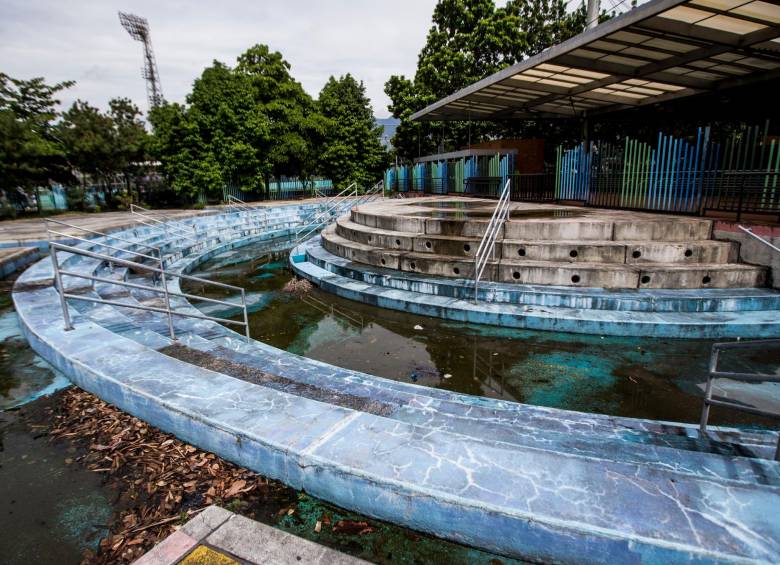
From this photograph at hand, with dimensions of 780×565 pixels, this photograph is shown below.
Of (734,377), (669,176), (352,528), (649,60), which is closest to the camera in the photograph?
(352,528)

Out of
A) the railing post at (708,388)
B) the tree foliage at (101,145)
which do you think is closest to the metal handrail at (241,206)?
the tree foliage at (101,145)

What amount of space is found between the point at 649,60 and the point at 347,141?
2743cm

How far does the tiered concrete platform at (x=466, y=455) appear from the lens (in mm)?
2098

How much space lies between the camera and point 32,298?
21.2ft

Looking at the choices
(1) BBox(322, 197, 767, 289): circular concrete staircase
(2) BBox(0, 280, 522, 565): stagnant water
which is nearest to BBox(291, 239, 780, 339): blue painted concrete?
(1) BBox(322, 197, 767, 289): circular concrete staircase

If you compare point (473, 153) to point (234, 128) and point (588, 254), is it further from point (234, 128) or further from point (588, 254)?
point (234, 128)

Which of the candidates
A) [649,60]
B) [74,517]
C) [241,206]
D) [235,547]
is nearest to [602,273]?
[649,60]

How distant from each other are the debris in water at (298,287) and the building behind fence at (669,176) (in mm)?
5404

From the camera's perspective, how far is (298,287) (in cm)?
966

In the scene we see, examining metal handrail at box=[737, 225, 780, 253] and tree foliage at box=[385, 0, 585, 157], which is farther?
tree foliage at box=[385, 0, 585, 157]

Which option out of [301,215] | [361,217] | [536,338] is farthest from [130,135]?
[536,338]

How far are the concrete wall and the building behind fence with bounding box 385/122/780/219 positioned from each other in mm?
374

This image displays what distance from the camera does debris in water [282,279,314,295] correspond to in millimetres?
9453

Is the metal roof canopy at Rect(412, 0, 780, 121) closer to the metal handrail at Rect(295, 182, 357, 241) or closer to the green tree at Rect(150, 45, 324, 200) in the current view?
the metal handrail at Rect(295, 182, 357, 241)
